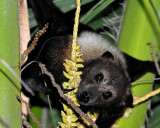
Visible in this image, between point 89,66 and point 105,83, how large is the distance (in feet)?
1.04

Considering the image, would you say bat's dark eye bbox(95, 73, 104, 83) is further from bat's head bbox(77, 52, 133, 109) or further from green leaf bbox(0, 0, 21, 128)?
green leaf bbox(0, 0, 21, 128)

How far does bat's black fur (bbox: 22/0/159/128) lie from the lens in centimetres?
398

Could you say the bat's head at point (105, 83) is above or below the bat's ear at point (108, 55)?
below

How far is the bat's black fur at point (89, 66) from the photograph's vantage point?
3.98 metres

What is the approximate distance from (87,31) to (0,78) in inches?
106

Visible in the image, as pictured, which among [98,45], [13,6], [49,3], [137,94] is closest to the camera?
[13,6]

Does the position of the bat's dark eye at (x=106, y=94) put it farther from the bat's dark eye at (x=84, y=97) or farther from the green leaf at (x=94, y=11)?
the green leaf at (x=94, y=11)

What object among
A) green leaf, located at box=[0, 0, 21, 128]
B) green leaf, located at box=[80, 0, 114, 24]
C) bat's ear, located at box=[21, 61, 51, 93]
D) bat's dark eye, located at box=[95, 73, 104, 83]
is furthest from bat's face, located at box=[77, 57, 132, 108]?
green leaf, located at box=[0, 0, 21, 128]

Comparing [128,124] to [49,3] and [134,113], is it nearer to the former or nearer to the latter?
[134,113]

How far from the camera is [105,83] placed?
408 cm

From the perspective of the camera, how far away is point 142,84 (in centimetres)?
332

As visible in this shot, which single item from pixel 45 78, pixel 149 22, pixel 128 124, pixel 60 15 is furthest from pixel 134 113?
pixel 60 15

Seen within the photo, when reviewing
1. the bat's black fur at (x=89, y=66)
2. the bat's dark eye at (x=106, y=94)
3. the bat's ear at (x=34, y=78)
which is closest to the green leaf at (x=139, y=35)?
the bat's black fur at (x=89, y=66)

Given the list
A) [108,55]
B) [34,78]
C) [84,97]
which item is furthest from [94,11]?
[34,78]
